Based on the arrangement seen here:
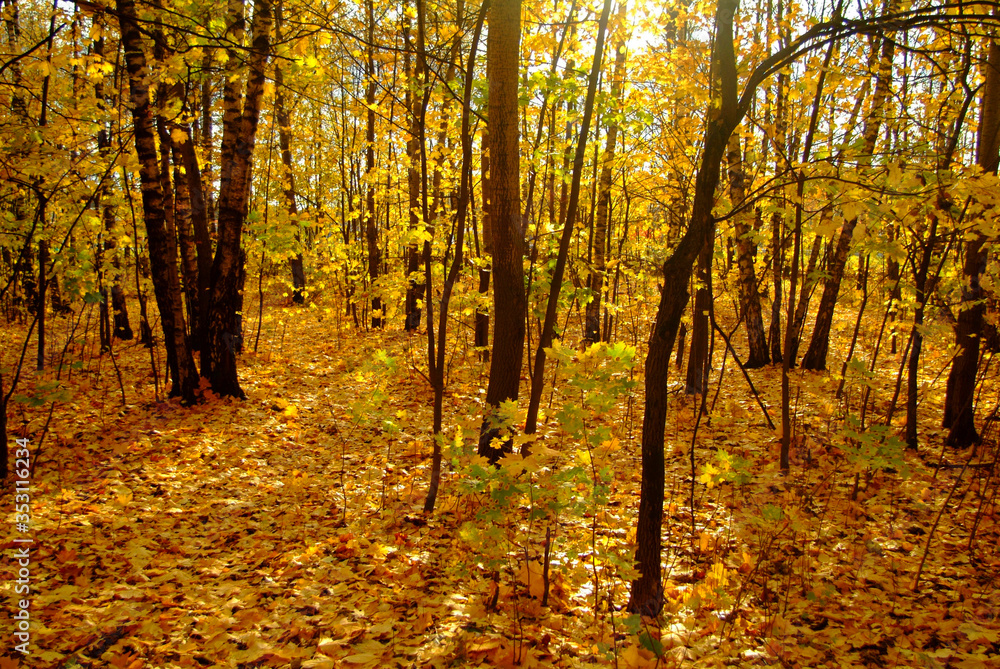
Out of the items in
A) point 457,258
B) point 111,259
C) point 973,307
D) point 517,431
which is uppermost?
point 111,259

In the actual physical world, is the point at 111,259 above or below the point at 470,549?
above

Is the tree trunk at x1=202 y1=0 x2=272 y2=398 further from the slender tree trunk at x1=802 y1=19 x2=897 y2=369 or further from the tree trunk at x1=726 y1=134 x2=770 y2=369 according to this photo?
the slender tree trunk at x1=802 y1=19 x2=897 y2=369

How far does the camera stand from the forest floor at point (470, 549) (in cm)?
274

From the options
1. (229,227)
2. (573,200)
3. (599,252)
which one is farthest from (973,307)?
(229,227)

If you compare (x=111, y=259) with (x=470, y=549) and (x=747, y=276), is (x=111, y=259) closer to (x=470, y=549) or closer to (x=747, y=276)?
(x=470, y=549)

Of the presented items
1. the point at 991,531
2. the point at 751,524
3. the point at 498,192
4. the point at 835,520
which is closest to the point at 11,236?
the point at 498,192

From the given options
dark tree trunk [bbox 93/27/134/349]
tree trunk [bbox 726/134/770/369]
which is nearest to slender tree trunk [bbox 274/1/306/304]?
dark tree trunk [bbox 93/27/134/349]

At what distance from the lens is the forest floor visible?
274 cm

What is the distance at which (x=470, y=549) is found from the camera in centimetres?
371

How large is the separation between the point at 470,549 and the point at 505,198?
2828mm

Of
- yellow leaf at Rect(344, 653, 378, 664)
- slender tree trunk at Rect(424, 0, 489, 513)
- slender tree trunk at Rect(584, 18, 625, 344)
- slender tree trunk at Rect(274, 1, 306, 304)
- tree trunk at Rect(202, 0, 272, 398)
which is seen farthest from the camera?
slender tree trunk at Rect(584, 18, 625, 344)

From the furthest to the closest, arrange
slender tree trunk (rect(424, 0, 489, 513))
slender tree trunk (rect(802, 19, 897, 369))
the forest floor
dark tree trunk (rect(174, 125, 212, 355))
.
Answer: dark tree trunk (rect(174, 125, 212, 355)), slender tree trunk (rect(802, 19, 897, 369)), slender tree trunk (rect(424, 0, 489, 513)), the forest floor

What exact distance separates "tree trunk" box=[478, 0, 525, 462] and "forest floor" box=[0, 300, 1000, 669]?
585mm

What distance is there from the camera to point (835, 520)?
14.0ft
